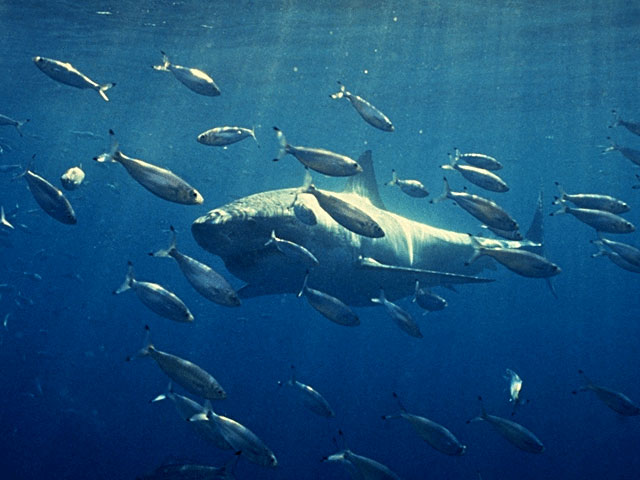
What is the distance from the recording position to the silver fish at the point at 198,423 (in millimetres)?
4762

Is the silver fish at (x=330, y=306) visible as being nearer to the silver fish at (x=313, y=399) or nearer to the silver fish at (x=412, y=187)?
the silver fish at (x=313, y=399)

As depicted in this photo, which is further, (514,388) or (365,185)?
(365,185)

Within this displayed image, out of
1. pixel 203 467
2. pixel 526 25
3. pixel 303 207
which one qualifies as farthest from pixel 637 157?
pixel 526 25

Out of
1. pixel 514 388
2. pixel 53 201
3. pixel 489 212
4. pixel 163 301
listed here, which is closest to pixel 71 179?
pixel 53 201

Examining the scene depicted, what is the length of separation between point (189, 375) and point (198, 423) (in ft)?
2.65

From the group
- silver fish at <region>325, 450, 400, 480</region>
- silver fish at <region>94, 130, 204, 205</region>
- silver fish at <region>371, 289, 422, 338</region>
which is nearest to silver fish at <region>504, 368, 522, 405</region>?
silver fish at <region>371, 289, 422, 338</region>

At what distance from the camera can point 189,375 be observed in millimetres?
4371

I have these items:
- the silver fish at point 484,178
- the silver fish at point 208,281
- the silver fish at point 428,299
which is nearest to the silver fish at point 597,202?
the silver fish at point 484,178

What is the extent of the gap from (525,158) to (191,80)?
50.2 metres

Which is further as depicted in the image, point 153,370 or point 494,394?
point 494,394

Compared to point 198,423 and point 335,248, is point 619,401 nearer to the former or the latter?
point 335,248

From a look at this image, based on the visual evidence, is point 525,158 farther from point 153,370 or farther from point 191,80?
point 191,80

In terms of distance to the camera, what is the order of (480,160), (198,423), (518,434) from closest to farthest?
1. (198,423)
2. (518,434)
3. (480,160)

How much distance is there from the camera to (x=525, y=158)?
50.0 meters
